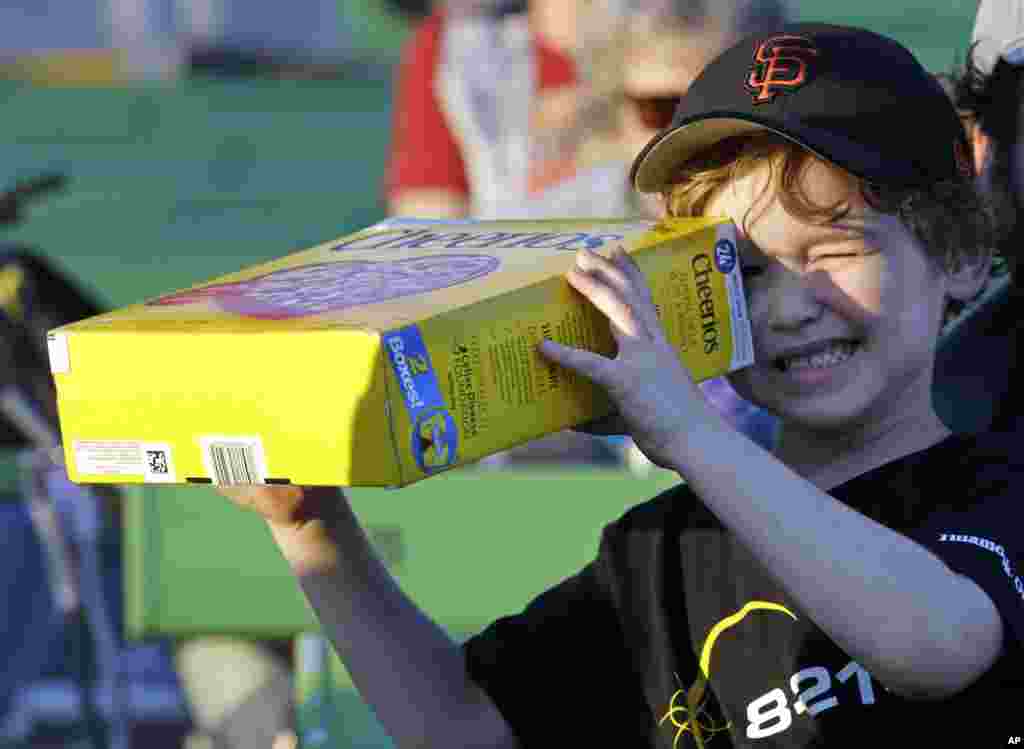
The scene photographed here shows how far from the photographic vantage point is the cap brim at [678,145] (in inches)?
64.4

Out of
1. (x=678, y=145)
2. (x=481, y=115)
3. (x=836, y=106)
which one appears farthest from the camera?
(x=481, y=115)

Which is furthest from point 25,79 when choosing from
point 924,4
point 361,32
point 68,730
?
point 68,730

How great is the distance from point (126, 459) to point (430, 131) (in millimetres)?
2905

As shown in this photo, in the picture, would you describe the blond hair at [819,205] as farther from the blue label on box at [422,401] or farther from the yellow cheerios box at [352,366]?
the blue label on box at [422,401]

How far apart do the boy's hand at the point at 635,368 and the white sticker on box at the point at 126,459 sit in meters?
0.30

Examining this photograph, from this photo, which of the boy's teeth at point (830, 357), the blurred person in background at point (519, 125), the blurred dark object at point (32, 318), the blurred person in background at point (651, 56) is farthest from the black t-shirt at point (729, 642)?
the blurred dark object at point (32, 318)

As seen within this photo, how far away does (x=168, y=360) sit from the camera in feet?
4.55

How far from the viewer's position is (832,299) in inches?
64.1

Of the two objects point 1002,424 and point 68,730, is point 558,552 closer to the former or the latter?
point 1002,424

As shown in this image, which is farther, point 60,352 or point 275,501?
point 275,501

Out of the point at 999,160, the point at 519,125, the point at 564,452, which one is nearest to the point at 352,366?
the point at 999,160

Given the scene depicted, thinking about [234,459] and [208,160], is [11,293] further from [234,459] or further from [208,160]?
[208,160]

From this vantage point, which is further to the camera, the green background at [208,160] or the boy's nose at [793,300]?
the green background at [208,160]

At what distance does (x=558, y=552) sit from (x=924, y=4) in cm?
451
